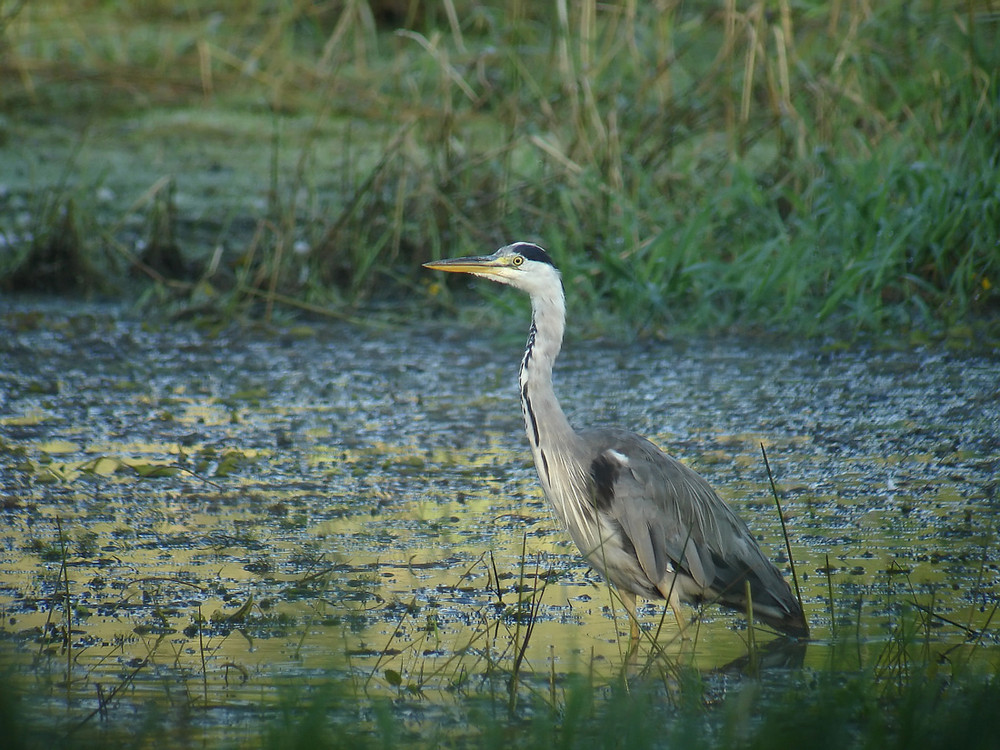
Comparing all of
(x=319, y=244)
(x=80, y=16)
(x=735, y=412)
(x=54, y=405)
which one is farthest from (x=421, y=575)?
(x=80, y=16)

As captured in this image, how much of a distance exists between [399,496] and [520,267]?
1.06m

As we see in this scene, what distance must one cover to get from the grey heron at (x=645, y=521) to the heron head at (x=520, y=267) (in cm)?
41

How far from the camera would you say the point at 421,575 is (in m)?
4.03

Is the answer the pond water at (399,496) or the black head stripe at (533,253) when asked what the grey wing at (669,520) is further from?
the black head stripe at (533,253)

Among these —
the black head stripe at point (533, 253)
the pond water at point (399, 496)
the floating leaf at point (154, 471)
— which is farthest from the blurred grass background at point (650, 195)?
the black head stripe at point (533, 253)

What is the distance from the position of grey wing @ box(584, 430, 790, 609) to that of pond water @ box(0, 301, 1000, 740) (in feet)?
0.54

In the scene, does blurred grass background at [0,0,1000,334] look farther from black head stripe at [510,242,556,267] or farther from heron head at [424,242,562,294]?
black head stripe at [510,242,556,267]

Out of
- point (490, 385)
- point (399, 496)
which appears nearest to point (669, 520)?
point (399, 496)

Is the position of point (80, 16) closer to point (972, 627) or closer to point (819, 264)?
point (819, 264)

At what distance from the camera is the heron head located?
4184 mm

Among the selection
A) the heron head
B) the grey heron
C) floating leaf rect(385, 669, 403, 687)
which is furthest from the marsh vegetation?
the heron head

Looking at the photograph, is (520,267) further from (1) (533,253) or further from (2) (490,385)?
(2) (490,385)

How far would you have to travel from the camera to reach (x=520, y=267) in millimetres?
4250

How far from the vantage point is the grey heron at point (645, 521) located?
3764mm
